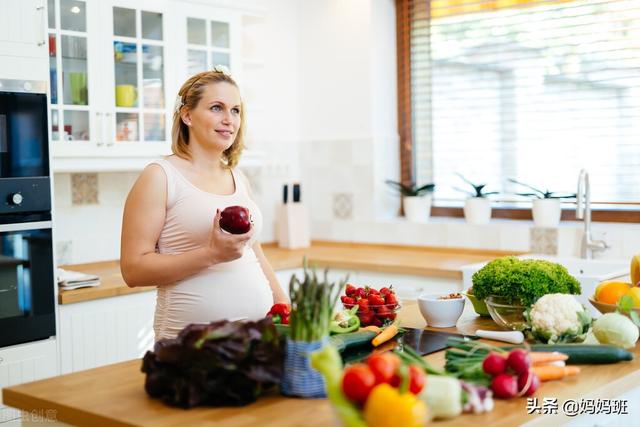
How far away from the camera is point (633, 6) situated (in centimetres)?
397

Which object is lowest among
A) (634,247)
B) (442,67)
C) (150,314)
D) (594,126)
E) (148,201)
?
(150,314)

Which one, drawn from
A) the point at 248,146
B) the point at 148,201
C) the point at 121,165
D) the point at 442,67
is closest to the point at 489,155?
the point at 442,67

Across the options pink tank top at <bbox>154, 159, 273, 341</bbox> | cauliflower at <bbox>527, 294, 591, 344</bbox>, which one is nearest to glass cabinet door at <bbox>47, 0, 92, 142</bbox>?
pink tank top at <bbox>154, 159, 273, 341</bbox>

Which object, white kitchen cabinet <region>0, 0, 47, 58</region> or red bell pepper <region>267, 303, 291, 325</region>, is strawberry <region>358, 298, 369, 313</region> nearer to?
red bell pepper <region>267, 303, 291, 325</region>

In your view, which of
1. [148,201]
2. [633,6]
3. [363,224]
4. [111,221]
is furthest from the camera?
[363,224]

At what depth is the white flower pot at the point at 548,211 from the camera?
13.7ft

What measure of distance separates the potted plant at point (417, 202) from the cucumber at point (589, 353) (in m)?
2.66

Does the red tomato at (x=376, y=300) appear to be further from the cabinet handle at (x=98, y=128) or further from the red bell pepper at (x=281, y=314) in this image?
the cabinet handle at (x=98, y=128)

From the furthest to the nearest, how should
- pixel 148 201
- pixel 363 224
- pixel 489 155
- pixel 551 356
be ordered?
pixel 363 224 < pixel 489 155 < pixel 148 201 < pixel 551 356

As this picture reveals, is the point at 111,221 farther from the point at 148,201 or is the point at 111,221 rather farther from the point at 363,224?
the point at 148,201

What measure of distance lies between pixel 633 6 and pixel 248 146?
86.5 inches

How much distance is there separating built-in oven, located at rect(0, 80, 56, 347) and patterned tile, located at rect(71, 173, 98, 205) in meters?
0.82

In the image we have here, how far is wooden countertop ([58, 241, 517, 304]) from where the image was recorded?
3.57m

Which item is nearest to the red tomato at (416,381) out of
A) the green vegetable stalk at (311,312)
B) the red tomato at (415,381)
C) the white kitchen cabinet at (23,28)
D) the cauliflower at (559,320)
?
the red tomato at (415,381)
